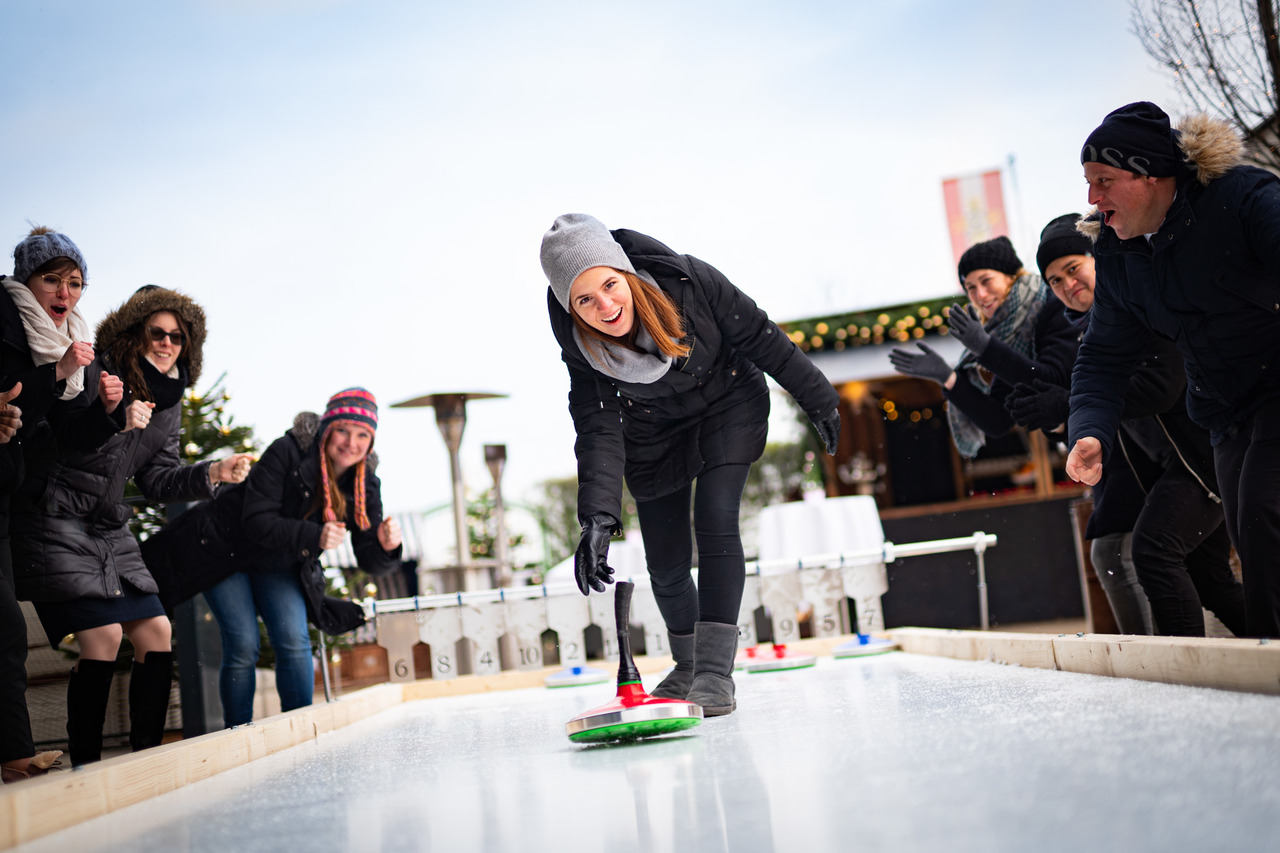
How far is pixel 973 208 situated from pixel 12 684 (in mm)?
8900

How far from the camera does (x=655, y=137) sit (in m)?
10.0

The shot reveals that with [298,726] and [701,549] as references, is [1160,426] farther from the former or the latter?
[298,726]

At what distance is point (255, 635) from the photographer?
294 cm

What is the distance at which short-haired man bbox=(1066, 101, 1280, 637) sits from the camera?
1.60 m

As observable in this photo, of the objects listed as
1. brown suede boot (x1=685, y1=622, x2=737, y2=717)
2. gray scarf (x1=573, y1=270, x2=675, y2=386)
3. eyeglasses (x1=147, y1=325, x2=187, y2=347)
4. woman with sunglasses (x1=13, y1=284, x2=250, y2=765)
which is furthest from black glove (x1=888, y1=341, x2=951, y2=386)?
eyeglasses (x1=147, y1=325, x2=187, y2=347)

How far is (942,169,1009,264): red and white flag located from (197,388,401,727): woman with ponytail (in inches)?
288

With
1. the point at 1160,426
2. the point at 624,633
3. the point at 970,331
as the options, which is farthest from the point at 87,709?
the point at 1160,426

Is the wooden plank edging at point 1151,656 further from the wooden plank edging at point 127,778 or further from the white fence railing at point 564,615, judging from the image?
the white fence railing at point 564,615

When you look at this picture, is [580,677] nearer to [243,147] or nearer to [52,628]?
[52,628]

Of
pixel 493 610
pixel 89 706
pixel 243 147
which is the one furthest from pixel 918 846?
pixel 243 147

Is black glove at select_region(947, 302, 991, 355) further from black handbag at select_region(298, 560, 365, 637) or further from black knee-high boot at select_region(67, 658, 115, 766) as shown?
black knee-high boot at select_region(67, 658, 115, 766)

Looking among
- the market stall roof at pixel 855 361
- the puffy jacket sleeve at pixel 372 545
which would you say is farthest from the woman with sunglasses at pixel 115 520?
the market stall roof at pixel 855 361

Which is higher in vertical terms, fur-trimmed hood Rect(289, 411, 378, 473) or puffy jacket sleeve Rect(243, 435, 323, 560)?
fur-trimmed hood Rect(289, 411, 378, 473)

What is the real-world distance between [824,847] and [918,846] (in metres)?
0.07
